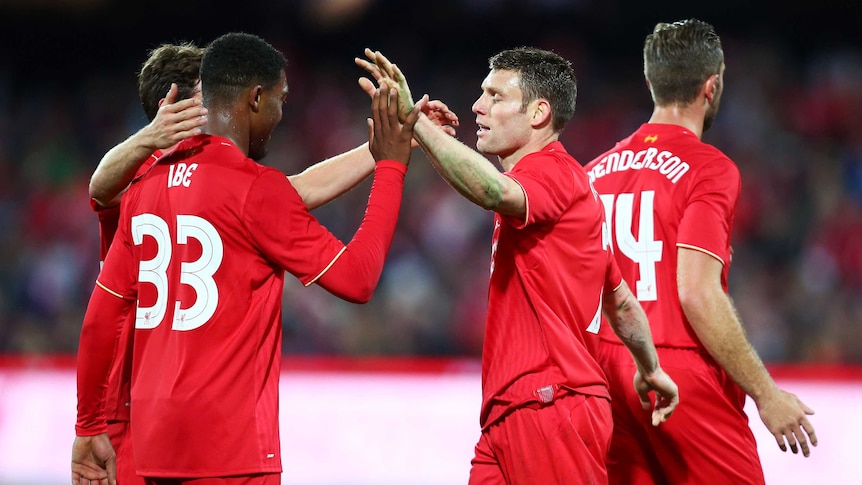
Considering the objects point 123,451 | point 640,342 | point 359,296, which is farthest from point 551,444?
point 123,451

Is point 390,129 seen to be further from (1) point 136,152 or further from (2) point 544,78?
(1) point 136,152

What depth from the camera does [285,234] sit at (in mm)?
3590

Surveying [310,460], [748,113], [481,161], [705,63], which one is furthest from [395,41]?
[481,161]

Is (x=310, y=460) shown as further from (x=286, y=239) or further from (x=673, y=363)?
(x=286, y=239)

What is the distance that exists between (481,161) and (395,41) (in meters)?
11.4

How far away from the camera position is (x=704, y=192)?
4574mm

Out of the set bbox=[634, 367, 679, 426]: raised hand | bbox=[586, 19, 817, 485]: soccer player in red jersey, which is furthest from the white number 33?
bbox=[586, 19, 817, 485]: soccer player in red jersey

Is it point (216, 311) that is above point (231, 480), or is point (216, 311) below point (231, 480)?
above

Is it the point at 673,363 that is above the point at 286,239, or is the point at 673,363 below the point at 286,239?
below

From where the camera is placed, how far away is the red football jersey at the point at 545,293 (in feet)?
12.8

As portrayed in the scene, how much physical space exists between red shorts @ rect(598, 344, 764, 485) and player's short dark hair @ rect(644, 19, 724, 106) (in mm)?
1240

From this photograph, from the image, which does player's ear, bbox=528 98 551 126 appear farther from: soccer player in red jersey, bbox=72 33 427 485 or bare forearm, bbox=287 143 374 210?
bare forearm, bbox=287 143 374 210

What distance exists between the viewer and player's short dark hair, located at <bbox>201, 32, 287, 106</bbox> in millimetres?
3807

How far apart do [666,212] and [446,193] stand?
8031mm
